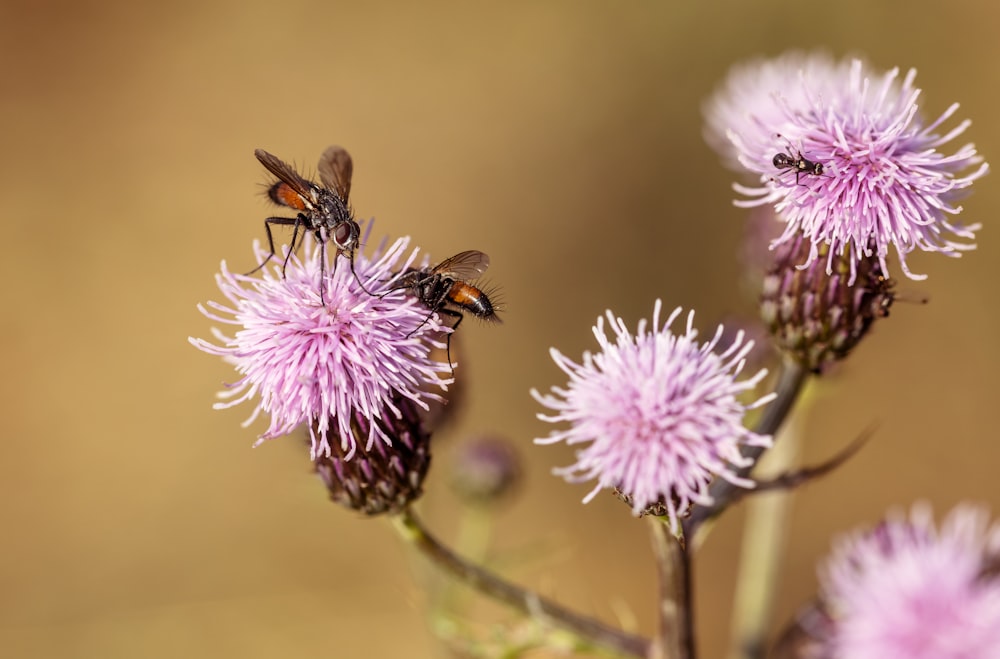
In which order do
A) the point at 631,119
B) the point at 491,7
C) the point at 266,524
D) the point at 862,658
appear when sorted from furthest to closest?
1. the point at 491,7
2. the point at 631,119
3. the point at 266,524
4. the point at 862,658

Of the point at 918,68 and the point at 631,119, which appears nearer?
the point at 918,68

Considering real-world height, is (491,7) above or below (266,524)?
above

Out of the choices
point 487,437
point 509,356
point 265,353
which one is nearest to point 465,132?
point 509,356

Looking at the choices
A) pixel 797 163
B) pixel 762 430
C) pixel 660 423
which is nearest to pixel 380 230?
pixel 762 430

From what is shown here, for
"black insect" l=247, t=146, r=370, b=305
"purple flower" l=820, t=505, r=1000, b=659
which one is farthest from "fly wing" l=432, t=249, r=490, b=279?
"purple flower" l=820, t=505, r=1000, b=659

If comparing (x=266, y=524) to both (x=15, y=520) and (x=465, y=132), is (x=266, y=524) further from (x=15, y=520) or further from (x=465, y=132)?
(x=465, y=132)

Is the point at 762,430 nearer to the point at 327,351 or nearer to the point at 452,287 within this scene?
the point at 452,287

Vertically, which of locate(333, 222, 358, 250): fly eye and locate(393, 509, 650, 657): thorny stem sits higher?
locate(333, 222, 358, 250): fly eye

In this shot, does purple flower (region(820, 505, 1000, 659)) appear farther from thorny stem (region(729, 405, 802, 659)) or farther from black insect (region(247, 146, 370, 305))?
black insect (region(247, 146, 370, 305))
